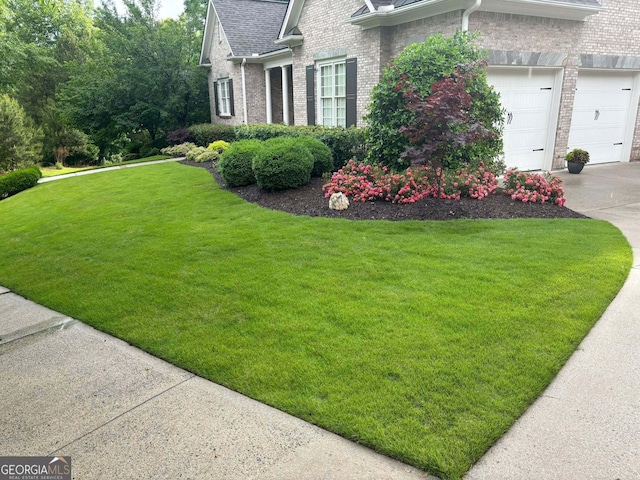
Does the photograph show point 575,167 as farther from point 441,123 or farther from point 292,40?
point 292,40

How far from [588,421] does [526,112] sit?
9.62 metres

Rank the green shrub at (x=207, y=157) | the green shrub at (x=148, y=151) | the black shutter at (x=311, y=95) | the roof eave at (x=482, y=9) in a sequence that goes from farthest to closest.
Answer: the green shrub at (x=148, y=151) → the green shrub at (x=207, y=157) → the black shutter at (x=311, y=95) → the roof eave at (x=482, y=9)

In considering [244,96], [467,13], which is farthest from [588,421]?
[244,96]

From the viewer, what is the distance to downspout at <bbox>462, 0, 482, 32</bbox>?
858 cm

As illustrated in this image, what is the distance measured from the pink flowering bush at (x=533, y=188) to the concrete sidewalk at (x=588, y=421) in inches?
146

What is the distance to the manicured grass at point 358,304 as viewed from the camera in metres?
2.78

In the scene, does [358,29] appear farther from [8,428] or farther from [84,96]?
[84,96]

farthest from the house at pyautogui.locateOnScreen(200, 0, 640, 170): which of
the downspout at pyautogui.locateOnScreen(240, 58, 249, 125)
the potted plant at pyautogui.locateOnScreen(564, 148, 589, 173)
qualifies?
the downspout at pyautogui.locateOnScreen(240, 58, 249, 125)

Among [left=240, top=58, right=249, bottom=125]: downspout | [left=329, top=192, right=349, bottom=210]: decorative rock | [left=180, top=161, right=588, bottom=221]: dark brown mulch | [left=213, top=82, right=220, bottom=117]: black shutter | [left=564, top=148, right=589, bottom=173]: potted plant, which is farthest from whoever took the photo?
[left=213, top=82, right=220, bottom=117]: black shutter

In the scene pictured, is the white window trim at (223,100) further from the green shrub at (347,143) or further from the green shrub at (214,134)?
the green shrub at (347,143)

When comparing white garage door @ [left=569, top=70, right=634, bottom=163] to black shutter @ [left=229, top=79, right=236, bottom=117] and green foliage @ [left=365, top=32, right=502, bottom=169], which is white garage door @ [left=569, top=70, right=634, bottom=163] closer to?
green foliage @ [left=365, top=32, right=502, bottom=169]

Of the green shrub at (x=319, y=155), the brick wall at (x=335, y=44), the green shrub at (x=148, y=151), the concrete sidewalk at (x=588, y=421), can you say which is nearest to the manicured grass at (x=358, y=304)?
the concrete sidewalk at (x=588, y=421)

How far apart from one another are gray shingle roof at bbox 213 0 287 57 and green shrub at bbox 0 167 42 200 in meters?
8.64

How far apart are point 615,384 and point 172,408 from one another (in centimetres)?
280
